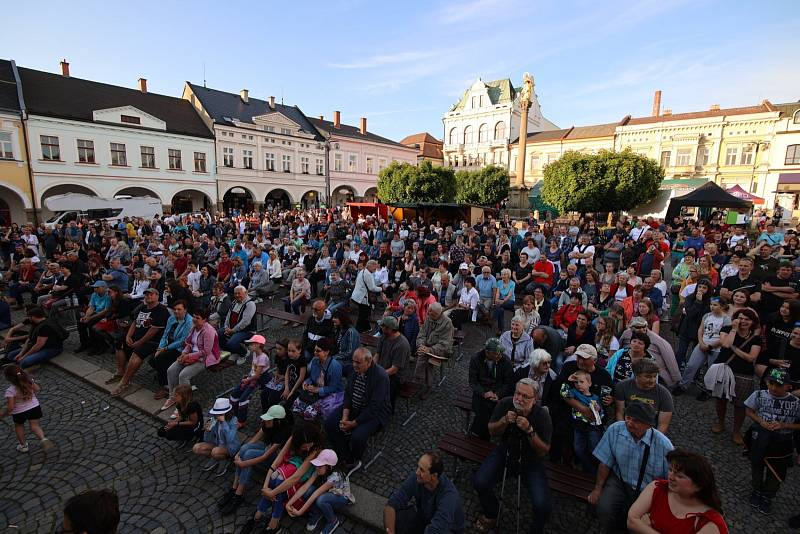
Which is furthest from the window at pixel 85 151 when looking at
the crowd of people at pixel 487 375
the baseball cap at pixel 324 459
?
the baseball cap at pixel 324 459

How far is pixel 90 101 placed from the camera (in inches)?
1145

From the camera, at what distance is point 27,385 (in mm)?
5133

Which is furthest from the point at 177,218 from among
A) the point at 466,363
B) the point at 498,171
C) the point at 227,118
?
the point at 498,171

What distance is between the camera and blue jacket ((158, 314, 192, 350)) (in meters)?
6.41

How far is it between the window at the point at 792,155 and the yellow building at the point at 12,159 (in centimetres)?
5866

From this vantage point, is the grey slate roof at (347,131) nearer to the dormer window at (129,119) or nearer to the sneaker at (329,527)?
the dormer window at (129,119)

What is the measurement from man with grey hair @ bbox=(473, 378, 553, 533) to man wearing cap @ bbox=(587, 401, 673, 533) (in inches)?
18.3

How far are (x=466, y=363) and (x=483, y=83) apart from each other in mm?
61812

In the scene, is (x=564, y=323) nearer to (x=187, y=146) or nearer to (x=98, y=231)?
(x=98, y=231)

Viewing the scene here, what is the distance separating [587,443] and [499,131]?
59155 mm

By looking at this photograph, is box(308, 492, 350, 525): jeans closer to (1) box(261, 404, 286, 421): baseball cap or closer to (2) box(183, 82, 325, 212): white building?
(1) box(261, 404, 286, 421): baseball cap

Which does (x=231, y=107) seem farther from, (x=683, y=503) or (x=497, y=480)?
(x=683, y=503)

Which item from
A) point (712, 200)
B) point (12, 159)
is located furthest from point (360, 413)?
point (12, 159)

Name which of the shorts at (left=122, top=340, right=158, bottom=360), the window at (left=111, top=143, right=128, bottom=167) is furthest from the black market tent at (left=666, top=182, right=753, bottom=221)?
the window at (left=111, top=143, right=128, bottom=167)
